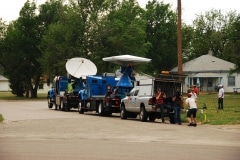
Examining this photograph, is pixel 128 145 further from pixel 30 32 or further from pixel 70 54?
pixel 30 32

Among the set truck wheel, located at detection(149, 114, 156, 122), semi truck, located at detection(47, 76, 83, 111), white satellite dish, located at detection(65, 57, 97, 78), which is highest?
white satellite dish, located at detection(65, 57, 97, 78)

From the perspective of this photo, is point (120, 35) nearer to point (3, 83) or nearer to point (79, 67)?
point (79, 67)

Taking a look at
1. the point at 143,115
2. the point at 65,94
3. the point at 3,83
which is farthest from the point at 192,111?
the point at 3,83

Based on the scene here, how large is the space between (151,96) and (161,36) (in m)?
67.2

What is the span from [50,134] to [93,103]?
15.6m

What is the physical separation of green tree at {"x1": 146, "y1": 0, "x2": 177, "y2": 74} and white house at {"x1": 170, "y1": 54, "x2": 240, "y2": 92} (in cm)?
1024

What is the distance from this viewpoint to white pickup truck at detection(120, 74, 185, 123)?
27.4 metres

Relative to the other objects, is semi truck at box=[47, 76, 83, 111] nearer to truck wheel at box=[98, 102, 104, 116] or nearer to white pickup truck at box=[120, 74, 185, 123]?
truck wheel at box=[98, 102, 104, 116]

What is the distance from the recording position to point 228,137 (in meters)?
19.0

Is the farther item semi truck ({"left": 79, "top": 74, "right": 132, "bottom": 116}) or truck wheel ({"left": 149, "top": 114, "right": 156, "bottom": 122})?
semi truck ({"left": 79, "top": 74, "right": 132, "bottom": 116})

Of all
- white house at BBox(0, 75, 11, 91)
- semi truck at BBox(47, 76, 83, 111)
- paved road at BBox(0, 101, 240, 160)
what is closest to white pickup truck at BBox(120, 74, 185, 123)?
paved road at BBox(0, 101, 240, 160)

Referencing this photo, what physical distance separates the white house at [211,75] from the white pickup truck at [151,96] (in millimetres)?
50741

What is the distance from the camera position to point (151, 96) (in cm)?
2745

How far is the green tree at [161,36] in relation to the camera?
9319cm
